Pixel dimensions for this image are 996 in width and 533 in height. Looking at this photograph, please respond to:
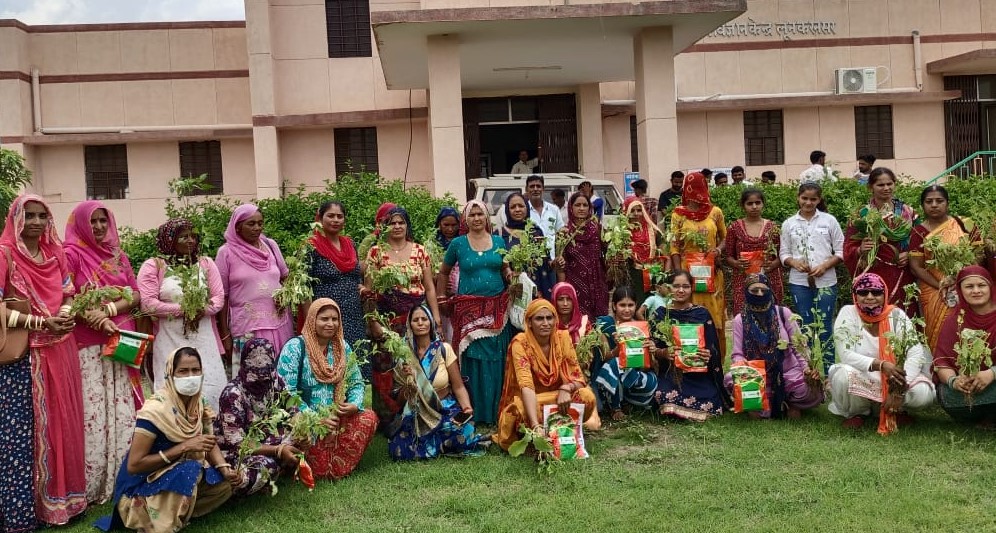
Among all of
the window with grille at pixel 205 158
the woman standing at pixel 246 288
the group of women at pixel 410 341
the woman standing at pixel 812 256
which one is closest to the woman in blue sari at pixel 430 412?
the group of women at pixel 410 341

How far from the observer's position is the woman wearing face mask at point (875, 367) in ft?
20.6

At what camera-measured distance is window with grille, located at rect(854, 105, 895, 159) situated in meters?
19.3

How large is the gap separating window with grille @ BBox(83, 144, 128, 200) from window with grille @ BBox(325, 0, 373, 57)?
5.15 m

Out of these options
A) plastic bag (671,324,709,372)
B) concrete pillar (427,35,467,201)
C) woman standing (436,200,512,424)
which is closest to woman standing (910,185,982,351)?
plastic bag (671,324,709,372)

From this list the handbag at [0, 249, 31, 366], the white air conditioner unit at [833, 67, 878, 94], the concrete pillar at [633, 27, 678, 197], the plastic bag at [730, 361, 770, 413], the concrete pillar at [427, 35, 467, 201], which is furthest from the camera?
the white air conditioner unit at [833, 67, 878, 94]

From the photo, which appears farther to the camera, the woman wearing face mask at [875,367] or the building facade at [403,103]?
the building facade at [403,103]

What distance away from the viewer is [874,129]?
19.3 meters

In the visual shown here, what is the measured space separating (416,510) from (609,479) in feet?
4.00

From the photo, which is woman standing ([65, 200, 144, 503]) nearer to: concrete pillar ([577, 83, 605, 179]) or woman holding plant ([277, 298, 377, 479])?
woman holding plant ([277, 298, 377, 479])

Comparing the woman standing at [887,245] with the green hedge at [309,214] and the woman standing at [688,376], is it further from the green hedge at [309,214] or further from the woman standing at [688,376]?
the green hedge at [309,214]

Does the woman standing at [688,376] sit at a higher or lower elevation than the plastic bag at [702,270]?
lower

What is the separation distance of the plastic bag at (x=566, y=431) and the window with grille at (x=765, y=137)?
14219mm

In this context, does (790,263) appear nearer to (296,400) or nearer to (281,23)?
(296,400)

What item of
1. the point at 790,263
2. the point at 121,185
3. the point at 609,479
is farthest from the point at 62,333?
the point at 121,185
